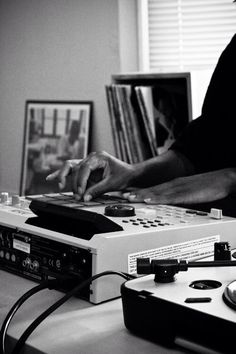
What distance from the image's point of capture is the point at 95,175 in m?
1.41

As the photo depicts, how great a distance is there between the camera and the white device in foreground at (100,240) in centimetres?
88

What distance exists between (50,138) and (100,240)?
2.59 metres

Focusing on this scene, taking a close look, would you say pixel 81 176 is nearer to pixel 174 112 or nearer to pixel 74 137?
pixel 174 112

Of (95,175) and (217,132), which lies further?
(217,132)

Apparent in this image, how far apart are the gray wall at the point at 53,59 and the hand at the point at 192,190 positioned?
69.4 inches

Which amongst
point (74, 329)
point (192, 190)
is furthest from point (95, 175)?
point (74, 329)

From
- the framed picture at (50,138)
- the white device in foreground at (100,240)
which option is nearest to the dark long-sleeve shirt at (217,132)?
the white device in foreground at (100,240)

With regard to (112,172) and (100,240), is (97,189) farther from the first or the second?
(100,240)

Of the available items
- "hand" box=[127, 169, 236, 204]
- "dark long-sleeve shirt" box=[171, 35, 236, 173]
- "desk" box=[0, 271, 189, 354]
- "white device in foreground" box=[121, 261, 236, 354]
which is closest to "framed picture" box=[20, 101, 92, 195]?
"dark long-sleeve shirt" box=[171, 35, 236, 173]

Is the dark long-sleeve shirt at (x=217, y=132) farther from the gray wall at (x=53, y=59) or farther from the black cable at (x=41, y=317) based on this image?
the gray wall at (x=53, y=59)

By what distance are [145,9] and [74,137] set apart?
0.82m

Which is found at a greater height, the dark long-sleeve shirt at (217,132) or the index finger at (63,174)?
the dark long-sleeve shirt at (217,132)

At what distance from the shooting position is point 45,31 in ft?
11.2

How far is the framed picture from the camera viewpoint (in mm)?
3234
